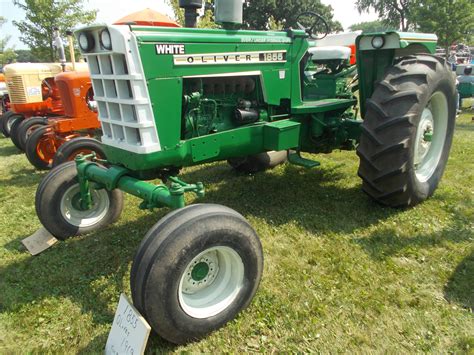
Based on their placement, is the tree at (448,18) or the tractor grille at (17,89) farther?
the tree at (448,18)

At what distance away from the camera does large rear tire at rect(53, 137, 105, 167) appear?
4.57m

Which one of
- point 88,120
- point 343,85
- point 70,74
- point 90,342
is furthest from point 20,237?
point 343,85

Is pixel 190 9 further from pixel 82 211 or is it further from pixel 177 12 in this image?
pixel 177 12

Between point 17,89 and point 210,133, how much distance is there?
658 centimetres

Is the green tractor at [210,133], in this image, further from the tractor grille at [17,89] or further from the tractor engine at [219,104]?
the tractor grille at [17,89]

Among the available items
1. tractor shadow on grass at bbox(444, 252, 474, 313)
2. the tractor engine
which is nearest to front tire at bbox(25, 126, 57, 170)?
the tractor engine

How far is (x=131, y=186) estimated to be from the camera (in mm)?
2881

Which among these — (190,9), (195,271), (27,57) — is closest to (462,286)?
(195,271)

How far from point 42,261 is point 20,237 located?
28.0 inches

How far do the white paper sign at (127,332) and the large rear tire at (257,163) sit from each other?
10.4ft

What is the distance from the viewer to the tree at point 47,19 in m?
16.2

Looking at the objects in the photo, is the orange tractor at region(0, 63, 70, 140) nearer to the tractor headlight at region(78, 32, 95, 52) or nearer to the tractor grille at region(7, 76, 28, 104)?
the tractor grille at region(7, 76, 28, 104)

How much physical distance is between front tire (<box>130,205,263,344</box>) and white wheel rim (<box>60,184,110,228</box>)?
1.69 meters

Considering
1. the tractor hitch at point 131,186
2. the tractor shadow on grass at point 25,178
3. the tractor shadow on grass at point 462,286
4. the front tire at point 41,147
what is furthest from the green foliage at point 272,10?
the tractor shadow on grass at point 462,286
